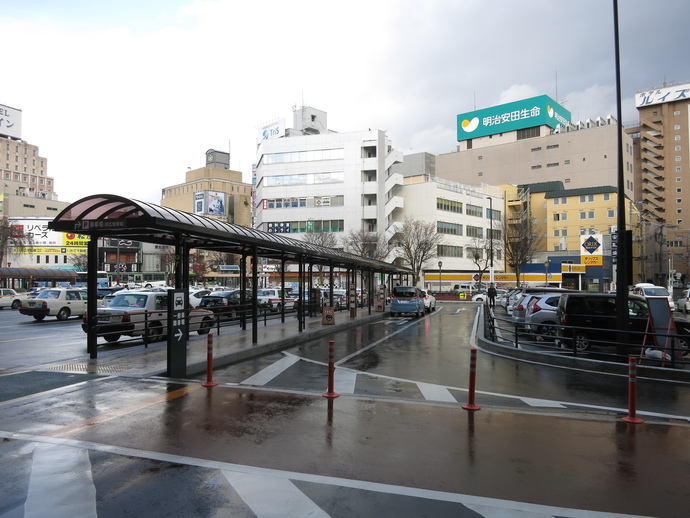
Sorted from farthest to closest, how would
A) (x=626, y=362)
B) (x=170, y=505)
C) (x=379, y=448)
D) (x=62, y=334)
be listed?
1. (x=62, y=334)
2. (x=626, y=362)
3. (x=379, y=448)
4. (x=170, y=505)

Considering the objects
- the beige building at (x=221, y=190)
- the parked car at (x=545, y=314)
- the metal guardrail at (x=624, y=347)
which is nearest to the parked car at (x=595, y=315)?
the metal guardrail at (x=624, y=347)

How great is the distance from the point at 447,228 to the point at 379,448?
72541 mm

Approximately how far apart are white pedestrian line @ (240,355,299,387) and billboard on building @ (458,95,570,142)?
347ft

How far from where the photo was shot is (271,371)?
11281 millimetres

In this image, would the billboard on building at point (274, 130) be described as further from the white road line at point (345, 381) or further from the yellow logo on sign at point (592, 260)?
the white road line at point (345, 381)

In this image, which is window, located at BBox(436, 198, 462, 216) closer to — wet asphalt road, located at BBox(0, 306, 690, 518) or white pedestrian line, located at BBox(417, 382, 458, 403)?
wet asphalt road, located at BBox(0, 306, 690, 518)

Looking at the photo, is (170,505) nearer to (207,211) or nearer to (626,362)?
(626,362)

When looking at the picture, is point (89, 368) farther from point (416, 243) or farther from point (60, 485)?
point (416, 243)

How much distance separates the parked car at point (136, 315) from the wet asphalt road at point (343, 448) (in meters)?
5.38

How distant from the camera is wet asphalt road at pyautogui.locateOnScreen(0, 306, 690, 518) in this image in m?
4.50

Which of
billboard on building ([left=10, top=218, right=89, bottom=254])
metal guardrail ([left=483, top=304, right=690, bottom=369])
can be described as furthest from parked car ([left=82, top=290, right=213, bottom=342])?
billboard on building ([left=10, top=218, right=89, bottom=254])

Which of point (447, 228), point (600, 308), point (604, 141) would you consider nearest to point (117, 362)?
point (600, 308)

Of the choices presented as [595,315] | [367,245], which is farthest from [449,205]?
[595,315]

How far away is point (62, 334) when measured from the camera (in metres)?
18.4
